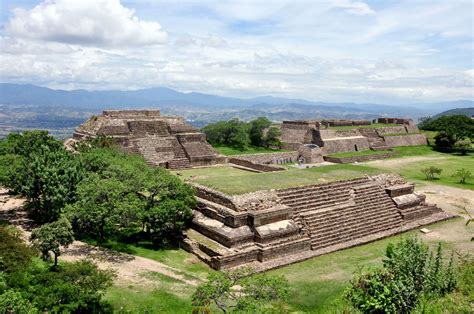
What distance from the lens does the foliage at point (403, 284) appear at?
9.65 metres

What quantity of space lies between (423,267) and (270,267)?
18.2 ft

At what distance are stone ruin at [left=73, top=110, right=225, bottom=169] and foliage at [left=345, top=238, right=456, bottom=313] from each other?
20640 millimetres

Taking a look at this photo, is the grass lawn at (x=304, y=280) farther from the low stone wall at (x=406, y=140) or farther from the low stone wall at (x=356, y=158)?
the low stone wall at (x=406, y=140)

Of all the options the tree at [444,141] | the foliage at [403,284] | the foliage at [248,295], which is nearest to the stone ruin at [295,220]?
the foliage at [248,295]

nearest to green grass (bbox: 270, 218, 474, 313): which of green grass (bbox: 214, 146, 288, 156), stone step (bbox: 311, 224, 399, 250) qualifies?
stone step (bbox: 311, 224, 399, 250)

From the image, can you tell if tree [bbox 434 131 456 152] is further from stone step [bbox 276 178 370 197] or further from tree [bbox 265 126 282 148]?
stone step [bbox 276 178 370 197]

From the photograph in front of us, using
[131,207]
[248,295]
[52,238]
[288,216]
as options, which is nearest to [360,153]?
[288,216]

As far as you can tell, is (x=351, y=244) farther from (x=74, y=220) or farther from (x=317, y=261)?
(x=74, y=220)

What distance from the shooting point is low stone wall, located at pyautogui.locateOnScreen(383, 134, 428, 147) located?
4575cm

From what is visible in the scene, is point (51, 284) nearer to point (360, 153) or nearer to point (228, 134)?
point (228, 134)

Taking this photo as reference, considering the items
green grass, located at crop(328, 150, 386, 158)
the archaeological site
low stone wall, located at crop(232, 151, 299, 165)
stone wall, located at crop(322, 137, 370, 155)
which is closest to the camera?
the archaeological site

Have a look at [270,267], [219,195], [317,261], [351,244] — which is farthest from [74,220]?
[351,244]

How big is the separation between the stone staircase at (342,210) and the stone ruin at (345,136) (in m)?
19.1

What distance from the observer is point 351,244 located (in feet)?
54.9
